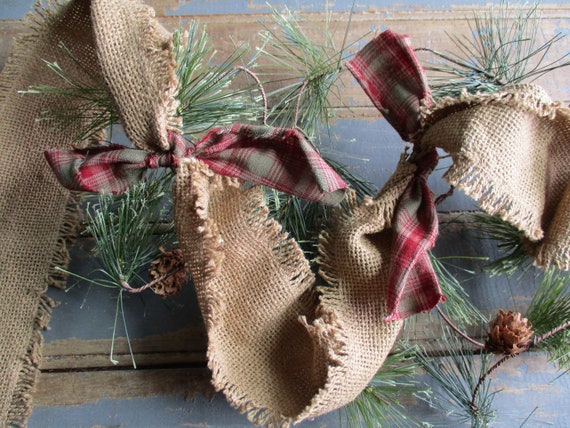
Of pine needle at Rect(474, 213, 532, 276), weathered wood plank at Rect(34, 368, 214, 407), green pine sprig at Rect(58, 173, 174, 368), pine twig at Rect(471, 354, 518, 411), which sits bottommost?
weathered wood plank at Rect(34, 368, 214, 407)

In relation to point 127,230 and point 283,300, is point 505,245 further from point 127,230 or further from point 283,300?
point 127,230

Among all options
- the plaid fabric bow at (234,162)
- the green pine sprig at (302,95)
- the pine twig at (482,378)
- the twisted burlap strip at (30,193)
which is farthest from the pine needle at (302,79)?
the pine twig at (482,378)

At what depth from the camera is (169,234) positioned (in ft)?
1.99

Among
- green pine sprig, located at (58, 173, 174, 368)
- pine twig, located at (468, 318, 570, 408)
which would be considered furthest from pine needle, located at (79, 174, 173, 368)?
pine twig, located at (468, 318, 570, 408)

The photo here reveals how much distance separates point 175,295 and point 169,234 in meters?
0.07

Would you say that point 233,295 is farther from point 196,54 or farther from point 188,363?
point 196,54

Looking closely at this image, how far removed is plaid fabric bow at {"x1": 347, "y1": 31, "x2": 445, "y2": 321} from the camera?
0.50 metres

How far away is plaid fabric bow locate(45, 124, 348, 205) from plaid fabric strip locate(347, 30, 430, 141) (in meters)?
0.10

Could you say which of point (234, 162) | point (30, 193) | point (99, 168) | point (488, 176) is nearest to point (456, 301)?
point (488, 176)

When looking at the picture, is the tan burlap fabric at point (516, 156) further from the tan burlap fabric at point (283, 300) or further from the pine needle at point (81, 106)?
the pine needle at point (81, 106)

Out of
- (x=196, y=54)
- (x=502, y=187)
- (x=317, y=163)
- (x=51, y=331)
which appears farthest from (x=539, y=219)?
(x=51, y=331)

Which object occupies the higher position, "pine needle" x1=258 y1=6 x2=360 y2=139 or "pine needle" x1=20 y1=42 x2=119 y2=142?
"pine needle" x1=258 y1=6 x2=360 y2=139

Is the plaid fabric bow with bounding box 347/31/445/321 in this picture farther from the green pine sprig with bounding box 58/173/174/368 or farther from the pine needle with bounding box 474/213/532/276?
the green pine sprig with bounding box 58/173/174/368

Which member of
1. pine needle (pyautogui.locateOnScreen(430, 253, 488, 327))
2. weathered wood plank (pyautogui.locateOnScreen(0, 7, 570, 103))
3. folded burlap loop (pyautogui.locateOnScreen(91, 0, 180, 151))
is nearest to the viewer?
folded burlap loop (pyautogui.locateOnScreen(91, 0, 180, 151))
